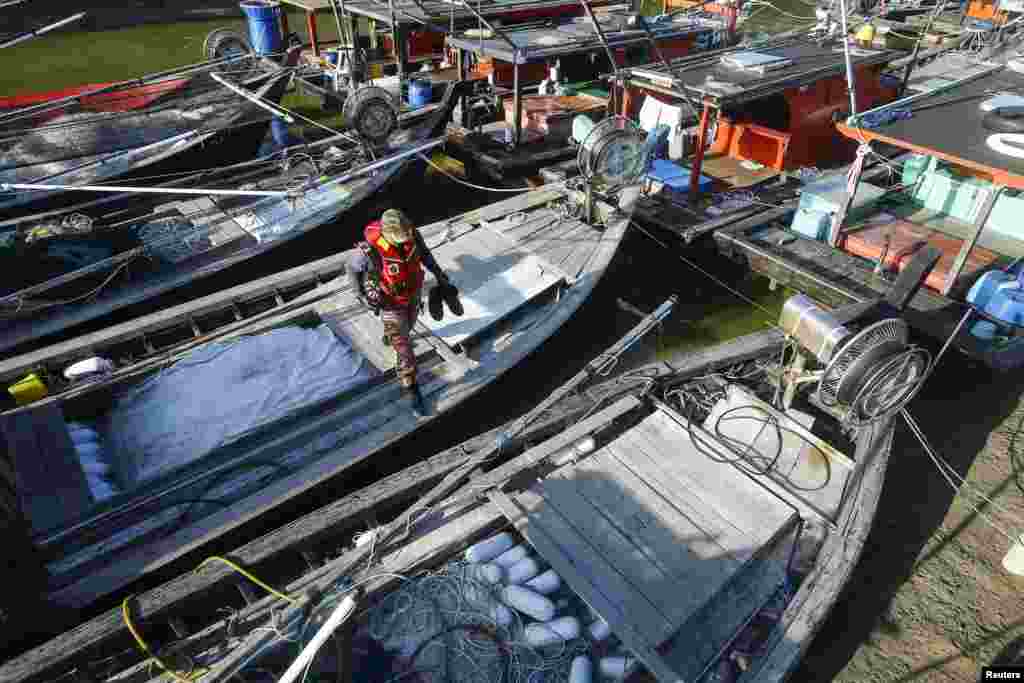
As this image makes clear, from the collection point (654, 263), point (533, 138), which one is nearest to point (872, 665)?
point (654, 263)

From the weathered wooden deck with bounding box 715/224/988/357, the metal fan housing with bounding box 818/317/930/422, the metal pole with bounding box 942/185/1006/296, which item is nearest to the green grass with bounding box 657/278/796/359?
the weathered wooden deck with bounding box 715/224/988/357

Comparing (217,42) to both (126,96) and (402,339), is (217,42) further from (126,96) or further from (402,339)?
(402,339)

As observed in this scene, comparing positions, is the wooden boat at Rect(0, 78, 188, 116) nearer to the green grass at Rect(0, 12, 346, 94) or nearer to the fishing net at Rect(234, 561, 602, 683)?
the green grass at Rect(0, 12, 346, 94)

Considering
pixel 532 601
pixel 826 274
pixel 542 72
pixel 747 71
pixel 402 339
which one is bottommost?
pixel 826 274

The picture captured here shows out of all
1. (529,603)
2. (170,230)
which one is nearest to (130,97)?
(170,230)

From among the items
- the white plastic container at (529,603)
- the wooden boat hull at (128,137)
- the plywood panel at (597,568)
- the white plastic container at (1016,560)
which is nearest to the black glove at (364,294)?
the plywood panel at (597,568)

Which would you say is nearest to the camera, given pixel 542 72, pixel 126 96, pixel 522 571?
A: pixel 522 571

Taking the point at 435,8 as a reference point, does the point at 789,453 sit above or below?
below
